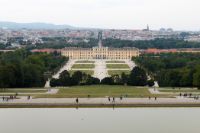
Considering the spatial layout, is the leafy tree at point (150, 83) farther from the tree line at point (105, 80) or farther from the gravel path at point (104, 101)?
the gravel path at point (104, 101)

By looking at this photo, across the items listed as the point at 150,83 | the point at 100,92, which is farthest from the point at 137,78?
the point at 100,92

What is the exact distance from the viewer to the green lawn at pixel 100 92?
25.4 metres

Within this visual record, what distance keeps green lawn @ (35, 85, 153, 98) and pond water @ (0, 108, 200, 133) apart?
4.39 m

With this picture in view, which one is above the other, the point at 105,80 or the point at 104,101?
the point at 105,80

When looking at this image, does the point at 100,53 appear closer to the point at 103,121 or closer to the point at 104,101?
the point at 104,101

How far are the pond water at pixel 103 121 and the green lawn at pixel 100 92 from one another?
14.4ft

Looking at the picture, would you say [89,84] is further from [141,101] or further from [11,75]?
[141,101]

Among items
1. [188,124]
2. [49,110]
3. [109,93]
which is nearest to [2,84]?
[109,93]

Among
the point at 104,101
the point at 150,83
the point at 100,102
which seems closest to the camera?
the point at 100,102

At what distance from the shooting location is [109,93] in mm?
26484

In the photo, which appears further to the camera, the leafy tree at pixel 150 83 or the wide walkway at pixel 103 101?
the leafy tree at pixel 150 83

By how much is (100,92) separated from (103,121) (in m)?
8.64

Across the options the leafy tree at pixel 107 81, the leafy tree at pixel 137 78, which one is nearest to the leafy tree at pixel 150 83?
the leafy tree at pixel 137 78

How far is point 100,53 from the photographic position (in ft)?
230
